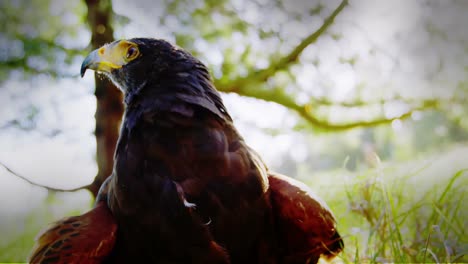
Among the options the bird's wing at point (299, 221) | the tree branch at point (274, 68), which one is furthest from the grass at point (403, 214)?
the tree branch at point (274, 68)

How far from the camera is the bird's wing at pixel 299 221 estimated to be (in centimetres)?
147

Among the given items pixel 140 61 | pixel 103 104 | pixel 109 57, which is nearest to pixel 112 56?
pixel 109 57

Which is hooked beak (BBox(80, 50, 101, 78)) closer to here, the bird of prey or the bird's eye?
the bird's eye

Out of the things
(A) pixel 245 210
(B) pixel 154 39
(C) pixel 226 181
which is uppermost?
(B) pixel 154 39

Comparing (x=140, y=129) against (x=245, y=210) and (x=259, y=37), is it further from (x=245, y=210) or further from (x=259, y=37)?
(x=259, y=37)

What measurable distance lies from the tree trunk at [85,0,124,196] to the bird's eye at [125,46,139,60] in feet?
3.89

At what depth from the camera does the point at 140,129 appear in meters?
1.41

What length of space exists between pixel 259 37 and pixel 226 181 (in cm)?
185

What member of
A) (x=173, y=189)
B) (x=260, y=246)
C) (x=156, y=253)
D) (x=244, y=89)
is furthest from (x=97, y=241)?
(x=244, y=89)

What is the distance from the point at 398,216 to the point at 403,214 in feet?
0.10

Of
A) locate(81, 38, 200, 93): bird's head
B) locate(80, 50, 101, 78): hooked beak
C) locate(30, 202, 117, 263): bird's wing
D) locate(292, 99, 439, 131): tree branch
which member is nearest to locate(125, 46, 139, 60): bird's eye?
locate(81, 38, 200, 93): bird's head

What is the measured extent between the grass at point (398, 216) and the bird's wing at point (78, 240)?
3.87 feet

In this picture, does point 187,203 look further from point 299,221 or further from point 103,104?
point 103,104

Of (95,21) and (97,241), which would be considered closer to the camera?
(97,241)
